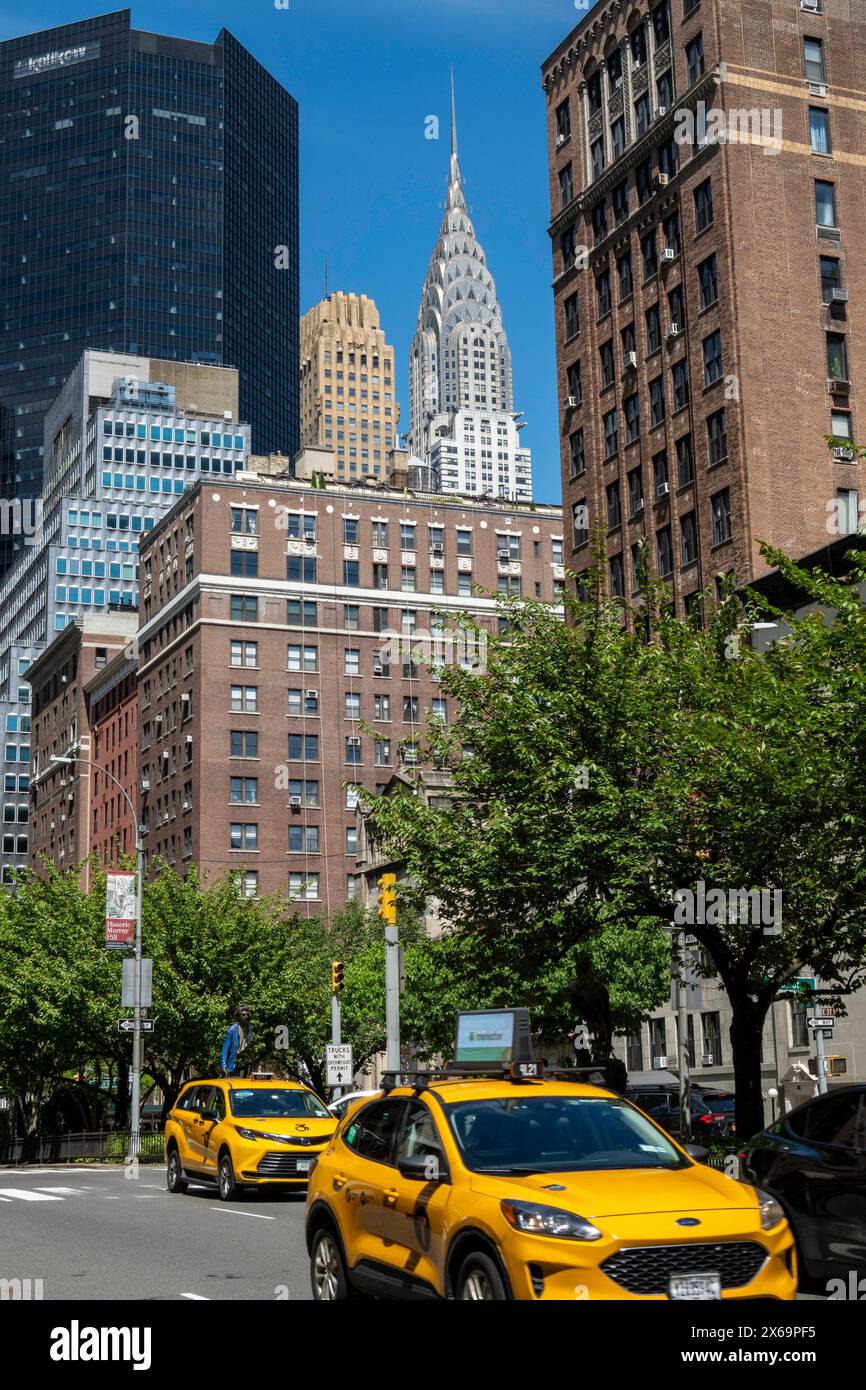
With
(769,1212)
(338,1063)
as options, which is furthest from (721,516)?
(769,1212)

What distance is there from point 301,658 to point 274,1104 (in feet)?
241

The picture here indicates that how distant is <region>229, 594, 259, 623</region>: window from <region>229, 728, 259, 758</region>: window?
669 centimetres

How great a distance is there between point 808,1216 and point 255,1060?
36.3 metres

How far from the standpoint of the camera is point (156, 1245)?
1722 cm

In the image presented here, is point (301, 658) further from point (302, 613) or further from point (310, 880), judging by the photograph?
point (310, 880)

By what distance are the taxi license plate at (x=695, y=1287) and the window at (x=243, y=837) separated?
8400 cm

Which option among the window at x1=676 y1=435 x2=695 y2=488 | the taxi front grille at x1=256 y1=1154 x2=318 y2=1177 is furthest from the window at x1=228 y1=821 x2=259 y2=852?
the taxi front grille at x1=256 y1=1154 x2=318 y2=1177

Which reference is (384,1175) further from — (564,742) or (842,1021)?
(842,1021)

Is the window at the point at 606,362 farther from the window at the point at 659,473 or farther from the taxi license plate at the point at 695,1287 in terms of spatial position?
the taxi license plate at the point at 695,1287

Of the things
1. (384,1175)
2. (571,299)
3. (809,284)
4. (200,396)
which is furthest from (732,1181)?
(200,396)

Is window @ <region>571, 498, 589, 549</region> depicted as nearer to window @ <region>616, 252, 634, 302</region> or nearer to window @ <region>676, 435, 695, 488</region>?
window @ <region>676, 435, 695, 488</region>

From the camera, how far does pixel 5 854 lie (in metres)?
161

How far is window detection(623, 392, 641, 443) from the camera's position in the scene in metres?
62.2

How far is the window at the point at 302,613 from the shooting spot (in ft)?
318
